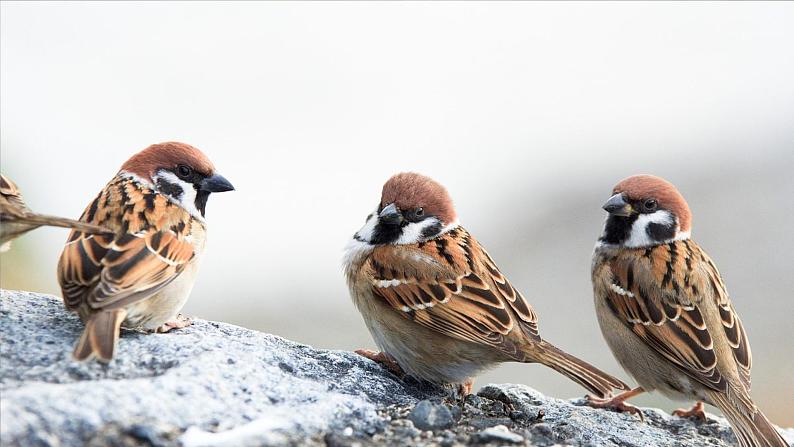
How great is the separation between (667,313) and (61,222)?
330cm

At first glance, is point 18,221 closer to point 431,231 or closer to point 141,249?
point 141,249

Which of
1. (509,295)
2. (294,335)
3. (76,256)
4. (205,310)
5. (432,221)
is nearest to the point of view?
(76,256)

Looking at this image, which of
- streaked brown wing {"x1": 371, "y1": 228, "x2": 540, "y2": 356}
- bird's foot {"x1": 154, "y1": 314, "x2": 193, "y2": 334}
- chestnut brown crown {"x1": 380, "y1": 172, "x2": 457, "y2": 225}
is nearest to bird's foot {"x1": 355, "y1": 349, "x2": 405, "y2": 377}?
streaked brown wing {"x1": 371, "y1": 228, "x2": 540, "y2": 356}

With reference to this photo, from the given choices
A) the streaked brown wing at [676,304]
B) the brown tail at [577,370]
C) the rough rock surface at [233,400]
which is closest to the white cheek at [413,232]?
the rough rock surface at [233,400]

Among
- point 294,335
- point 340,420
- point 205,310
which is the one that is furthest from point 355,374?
point 205,310

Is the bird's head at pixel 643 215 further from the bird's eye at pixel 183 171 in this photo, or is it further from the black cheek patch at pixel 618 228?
the bird's eye at pixel 183 171

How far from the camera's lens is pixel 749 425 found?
4.66 metres

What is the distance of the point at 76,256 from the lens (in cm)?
406

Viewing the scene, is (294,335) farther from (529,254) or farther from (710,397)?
(710,397)

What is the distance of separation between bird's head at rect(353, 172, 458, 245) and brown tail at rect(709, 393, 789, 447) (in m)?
1.79

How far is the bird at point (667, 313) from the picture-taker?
496cm

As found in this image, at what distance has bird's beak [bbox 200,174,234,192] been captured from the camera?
502 centimetres

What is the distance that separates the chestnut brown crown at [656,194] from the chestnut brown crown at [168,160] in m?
2.55

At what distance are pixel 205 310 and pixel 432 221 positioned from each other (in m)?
5.50
